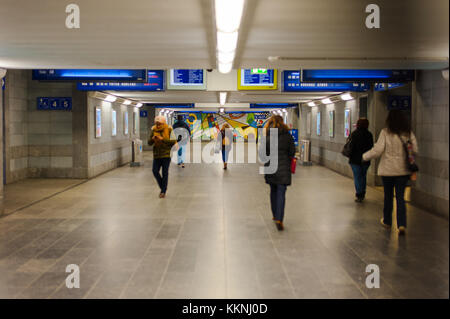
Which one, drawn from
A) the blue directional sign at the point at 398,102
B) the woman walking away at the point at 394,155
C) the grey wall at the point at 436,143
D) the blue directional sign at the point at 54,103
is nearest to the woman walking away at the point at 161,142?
the woman walking away at the point at 394,155

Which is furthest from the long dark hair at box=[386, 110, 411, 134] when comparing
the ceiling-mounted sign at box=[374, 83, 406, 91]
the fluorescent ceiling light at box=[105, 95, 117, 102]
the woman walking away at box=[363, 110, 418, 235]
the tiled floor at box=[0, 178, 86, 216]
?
the fluorescent ceiling light at box=[105, 95, 117, 102]

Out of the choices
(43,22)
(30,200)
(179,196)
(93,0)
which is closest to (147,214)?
(179,196)

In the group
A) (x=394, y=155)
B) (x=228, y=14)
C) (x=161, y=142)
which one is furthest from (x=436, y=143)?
(x=161, y=142)

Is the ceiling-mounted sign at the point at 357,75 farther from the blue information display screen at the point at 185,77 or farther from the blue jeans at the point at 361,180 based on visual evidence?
the blue information display screen at the point at 185,77

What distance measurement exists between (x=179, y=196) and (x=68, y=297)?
496 cm

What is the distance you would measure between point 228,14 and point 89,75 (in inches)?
204

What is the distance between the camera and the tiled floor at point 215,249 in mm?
3232

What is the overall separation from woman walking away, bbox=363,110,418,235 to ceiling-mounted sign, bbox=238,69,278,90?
685 cm

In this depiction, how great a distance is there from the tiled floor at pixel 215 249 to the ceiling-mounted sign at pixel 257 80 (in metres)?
4.39

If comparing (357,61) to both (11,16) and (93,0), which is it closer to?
(93,0)

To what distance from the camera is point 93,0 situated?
11.2 feet

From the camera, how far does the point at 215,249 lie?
4.50 m

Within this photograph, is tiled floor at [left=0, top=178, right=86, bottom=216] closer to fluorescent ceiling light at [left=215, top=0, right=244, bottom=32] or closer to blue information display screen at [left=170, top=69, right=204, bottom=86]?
blue information display screen at [left=170, top=69, right=204, bottom=86]

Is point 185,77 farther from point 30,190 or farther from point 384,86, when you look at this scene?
point 384,86
